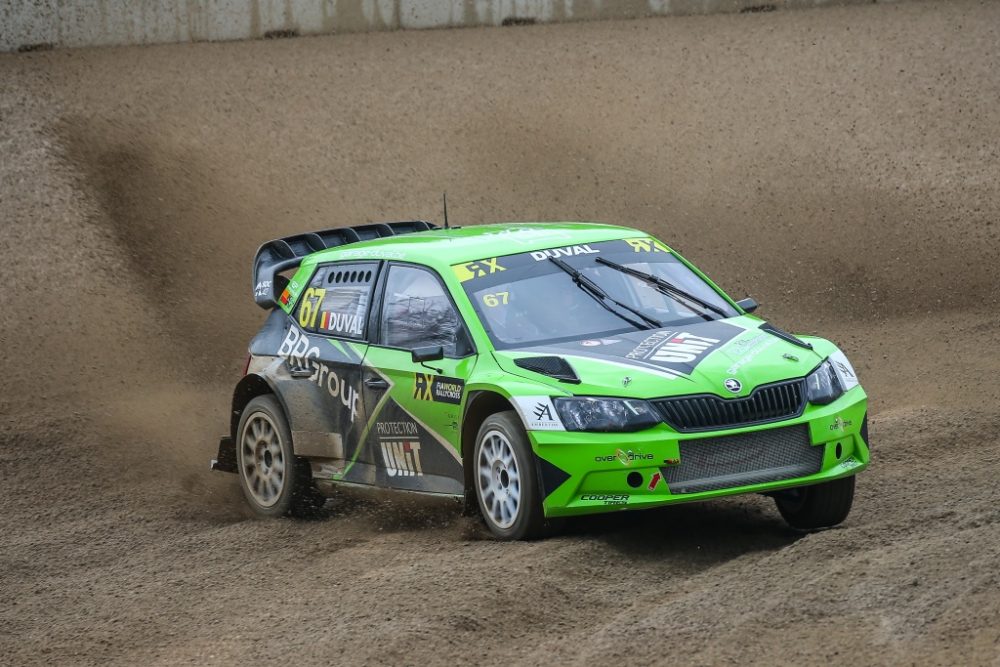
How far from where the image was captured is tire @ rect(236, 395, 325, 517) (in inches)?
386

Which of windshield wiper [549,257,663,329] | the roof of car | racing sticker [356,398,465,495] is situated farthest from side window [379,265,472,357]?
windshield wiper [549,257,663,329]

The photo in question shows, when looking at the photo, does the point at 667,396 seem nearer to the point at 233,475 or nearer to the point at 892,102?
the point at 233,475

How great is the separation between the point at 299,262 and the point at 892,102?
12.6 metres

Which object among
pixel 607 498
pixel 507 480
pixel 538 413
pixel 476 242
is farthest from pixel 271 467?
pixel 607 498

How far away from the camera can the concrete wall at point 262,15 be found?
22328mm

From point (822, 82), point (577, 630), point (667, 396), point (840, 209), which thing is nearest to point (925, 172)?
point (840, 209)

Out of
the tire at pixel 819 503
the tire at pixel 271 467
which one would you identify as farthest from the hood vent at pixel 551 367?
the tire at pixel 271 467

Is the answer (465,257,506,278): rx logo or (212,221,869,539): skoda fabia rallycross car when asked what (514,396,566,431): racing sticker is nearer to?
(212,221,869,539): skoda fabia rallycross car

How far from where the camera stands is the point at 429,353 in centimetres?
839

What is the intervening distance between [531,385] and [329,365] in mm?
2002

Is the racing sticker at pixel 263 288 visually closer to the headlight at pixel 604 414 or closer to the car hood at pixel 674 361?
the car hood at pixel 674 361

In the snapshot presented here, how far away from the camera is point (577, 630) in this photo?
6.48 meters

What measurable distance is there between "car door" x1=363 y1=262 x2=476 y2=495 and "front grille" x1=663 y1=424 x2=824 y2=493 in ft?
4.39

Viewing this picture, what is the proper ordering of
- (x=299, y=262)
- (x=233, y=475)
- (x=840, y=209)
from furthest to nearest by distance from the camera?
(x=840, y=209)
(x=233, y=475)
(x=299, y=262)
